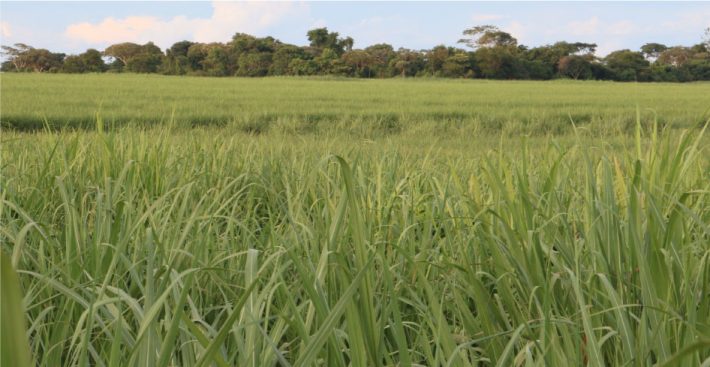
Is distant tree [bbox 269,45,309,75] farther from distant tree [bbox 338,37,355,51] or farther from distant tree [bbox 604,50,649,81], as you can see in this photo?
distant tree [bbox 604,50,649,81]

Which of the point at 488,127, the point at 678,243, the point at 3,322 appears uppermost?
the point at 3,322

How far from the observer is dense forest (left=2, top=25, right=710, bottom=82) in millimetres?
35594

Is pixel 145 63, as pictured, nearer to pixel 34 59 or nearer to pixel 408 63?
pixel 34 59

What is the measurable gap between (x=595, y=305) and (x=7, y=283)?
89 cm

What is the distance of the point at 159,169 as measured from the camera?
1.85 metres

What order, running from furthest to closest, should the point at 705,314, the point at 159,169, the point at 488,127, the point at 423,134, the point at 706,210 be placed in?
the point at 488,127 → the point at 423,134 → the point at 159,169 → the point at 706,210 → the point at 705,314

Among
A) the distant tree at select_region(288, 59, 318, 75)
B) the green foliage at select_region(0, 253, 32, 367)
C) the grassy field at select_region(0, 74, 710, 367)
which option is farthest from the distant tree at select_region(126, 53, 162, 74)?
the green foliage at select_region(0, 253, 32, 367)

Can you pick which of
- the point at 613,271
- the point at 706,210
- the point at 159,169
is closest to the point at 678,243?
the point at 613,271

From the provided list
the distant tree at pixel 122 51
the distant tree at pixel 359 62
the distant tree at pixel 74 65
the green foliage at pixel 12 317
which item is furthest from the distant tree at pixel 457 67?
the green foliage at pixel 12 317

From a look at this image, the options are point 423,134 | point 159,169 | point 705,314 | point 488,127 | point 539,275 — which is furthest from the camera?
point 488,127

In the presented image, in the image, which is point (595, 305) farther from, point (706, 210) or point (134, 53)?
point (134, 53)

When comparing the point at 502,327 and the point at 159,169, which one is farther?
the point at 159,169

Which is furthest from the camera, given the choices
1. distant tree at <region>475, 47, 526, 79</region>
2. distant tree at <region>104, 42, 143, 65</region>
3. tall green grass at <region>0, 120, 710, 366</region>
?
distant tree at <region>104, 42, 143, 65</region>

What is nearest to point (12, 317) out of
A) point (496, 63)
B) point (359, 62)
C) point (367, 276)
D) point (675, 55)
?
point (367, 276)
